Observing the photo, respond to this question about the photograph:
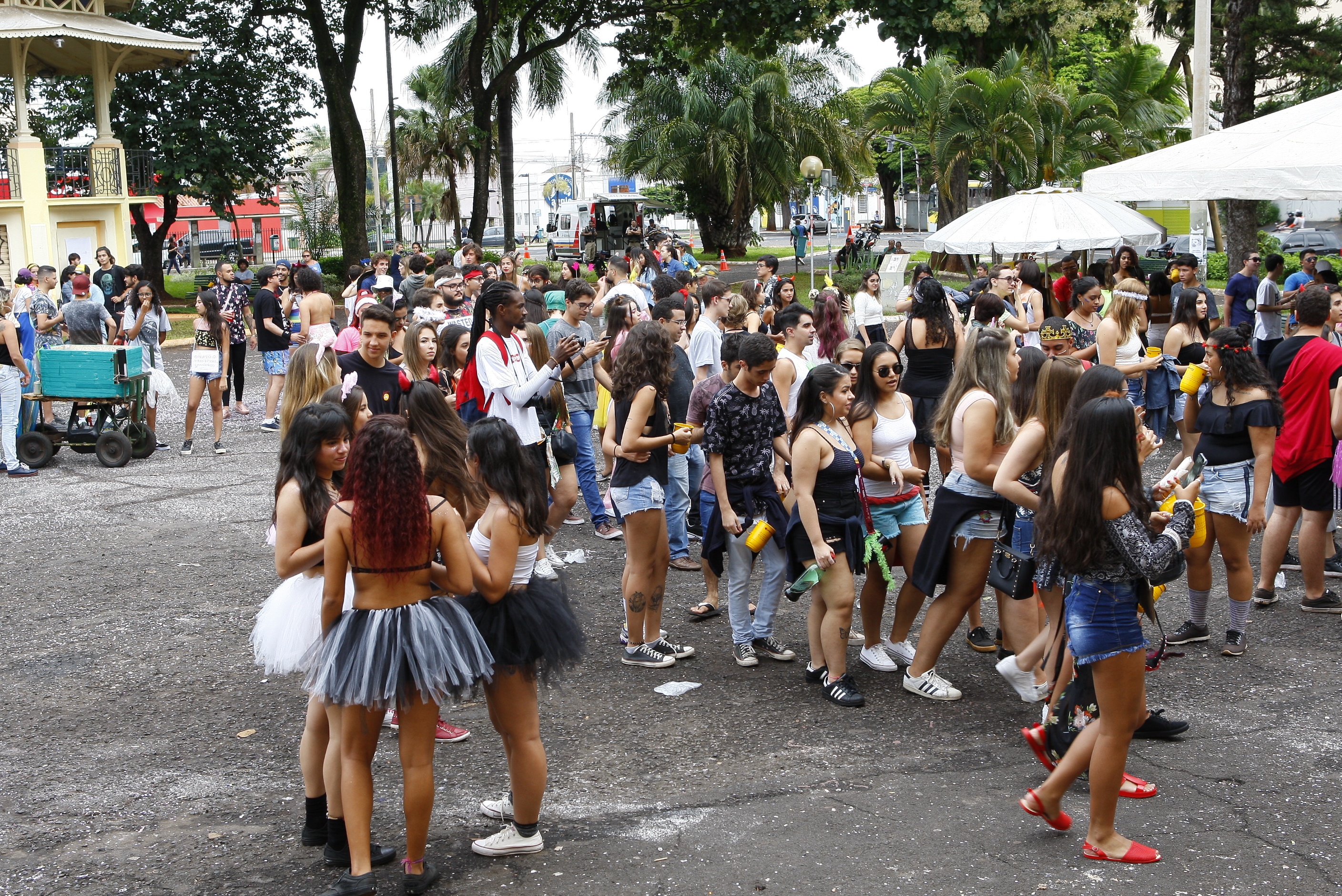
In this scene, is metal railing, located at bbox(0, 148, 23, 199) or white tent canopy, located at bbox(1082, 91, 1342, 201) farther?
metal railing, located at bbox(0, 148, 23, 199)

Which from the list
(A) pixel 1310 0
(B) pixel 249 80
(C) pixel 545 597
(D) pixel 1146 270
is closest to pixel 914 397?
(C) pixel 545 597

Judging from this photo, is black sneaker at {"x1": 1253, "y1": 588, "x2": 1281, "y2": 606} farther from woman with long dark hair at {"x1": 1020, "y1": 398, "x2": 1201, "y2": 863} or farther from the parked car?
the parked car

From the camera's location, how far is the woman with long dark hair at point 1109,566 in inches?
158

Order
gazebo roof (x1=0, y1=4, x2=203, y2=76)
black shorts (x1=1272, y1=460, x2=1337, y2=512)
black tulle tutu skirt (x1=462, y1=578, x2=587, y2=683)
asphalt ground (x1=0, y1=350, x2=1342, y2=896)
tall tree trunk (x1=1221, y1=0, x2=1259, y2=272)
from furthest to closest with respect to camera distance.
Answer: gazebo roof (x1=0, y1=4, x2=203, y2=76) < tall tree trunk (x1=1221, y1=0, x2=1259, y2=272) < black shorts (x1=1272, y1=460, x2=1337, y2=512) < asphalt ground (x1=0, y1=350, x2=1342, y2=896) < black tulle tutu skirt (x1=462, y1=578, x2=587, y2=683)

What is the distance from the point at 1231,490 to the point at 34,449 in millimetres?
10482

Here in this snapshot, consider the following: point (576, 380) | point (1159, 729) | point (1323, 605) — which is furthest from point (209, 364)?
point (1323, 605)

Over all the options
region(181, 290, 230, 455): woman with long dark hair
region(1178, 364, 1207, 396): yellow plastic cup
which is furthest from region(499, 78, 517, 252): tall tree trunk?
region(1178, 364, 1207, 396): yellow plastic cup

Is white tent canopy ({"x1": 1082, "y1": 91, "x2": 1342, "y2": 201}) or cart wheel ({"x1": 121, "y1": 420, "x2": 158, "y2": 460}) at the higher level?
white tent canopy ({"x1": 1082, "y1": 91, "x2": 1342, "y2": 201})

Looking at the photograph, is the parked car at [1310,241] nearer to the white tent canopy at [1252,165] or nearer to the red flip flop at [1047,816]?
the white tent canopy at [1252,165]

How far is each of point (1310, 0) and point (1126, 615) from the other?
25.6 metres

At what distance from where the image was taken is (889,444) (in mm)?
5945

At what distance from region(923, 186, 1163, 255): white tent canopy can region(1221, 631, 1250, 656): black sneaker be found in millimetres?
7128

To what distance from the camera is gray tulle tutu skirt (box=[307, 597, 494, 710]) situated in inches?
149

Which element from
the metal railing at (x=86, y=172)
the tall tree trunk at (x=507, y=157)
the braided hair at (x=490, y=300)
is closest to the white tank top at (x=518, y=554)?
the braided hair at (x=490, y=300)
